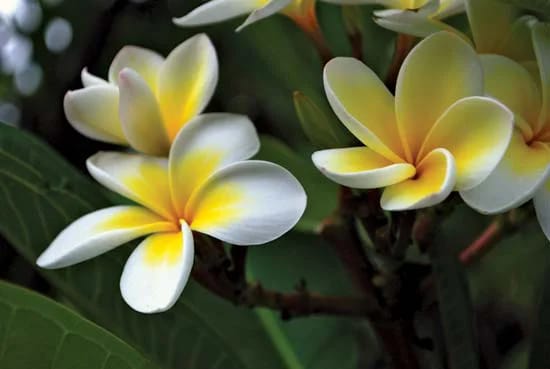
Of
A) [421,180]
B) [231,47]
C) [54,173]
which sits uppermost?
[421,180]

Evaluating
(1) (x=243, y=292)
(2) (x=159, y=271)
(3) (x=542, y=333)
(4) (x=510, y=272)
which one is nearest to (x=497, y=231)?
(3) (x=542, y=333)

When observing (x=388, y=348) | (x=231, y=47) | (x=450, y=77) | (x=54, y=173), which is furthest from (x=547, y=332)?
(x=231, y=47)

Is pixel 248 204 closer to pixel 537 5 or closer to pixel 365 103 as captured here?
pixel 365 103

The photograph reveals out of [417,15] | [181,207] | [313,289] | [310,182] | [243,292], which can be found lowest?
[313,289]

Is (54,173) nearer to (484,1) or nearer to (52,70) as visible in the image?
(484,1)

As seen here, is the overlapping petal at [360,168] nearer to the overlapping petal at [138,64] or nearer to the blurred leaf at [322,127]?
the blurred leaf at [322,127]
